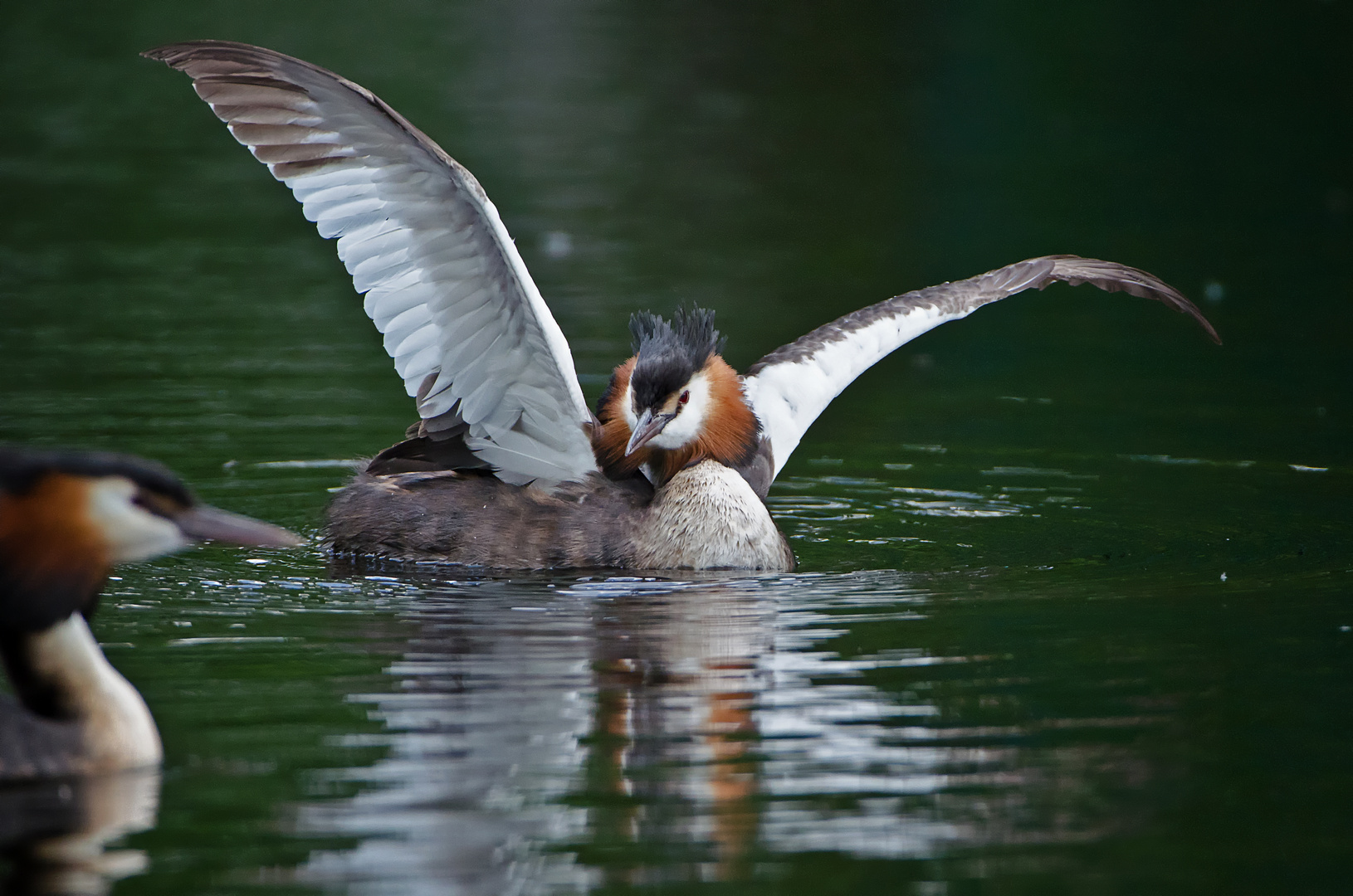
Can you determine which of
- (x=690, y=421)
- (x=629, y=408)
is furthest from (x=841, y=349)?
(x=629, y=408)

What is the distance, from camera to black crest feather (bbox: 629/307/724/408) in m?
9.04

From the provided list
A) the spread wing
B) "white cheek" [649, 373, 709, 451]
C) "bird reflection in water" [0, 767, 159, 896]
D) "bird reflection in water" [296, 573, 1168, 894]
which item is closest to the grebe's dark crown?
"bird reflection in water" [0, 767, 159, 896]

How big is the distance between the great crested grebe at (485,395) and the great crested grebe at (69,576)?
2.76 m

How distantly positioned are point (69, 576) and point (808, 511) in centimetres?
529

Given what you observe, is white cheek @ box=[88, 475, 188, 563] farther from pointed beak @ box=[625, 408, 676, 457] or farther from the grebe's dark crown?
pointed beak @ box=[625, 408, 676, 457]

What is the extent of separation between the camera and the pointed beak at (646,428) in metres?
9.02

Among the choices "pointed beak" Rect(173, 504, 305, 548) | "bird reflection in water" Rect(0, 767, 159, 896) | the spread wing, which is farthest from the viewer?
the spread wing

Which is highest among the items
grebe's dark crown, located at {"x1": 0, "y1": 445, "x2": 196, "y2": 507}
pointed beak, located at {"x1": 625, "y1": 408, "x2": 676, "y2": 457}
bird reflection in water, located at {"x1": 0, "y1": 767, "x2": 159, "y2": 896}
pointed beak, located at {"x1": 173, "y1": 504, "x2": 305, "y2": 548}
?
pointed beak, located at {"x1": 625, "y1": 408, "x2": 676, "y2": 457}

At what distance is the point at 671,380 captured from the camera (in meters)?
9.06

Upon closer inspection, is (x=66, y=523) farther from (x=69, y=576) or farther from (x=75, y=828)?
(x=75, y=828)

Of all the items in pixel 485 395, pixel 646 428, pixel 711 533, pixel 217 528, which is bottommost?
pixel 711 533

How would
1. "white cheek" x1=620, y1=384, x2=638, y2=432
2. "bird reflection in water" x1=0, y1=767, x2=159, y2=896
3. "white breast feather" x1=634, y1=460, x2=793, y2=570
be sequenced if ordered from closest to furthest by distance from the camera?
"bird reflection in water" x1=0, y1=767, x2=159, y2=896 < "white breast feather" x1=634, y1=460, x2=793, y2=570 < "white cheek" x1=620, y1=384, x2=638, y2=432

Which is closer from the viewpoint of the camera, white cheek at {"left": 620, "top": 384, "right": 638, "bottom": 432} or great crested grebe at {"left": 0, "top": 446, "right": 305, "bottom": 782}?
great crested grebe at {"left": 0, "top": 446, "right": 305, "bottom": 782}

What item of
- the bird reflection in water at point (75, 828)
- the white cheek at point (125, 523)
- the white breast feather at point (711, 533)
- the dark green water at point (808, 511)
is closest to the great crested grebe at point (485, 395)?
the white breast feather at point (711, 533)
